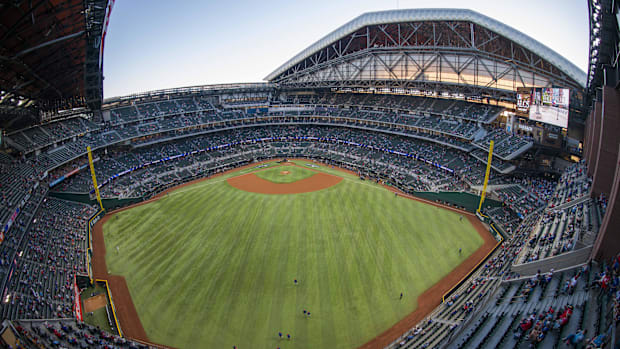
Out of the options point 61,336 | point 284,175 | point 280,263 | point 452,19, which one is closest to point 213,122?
point 284,175

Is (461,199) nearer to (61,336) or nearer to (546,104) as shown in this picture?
(546,104)

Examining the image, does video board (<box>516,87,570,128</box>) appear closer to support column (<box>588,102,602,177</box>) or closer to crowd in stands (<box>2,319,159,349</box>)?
support column (<box>588,102,602,177</box>)

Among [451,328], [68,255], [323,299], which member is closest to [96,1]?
[68,255]

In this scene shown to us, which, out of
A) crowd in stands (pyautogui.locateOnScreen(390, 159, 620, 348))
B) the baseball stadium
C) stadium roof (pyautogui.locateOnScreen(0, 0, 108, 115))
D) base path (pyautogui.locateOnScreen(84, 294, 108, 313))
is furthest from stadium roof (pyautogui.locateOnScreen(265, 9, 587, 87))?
base path (pyautogui.locateOnScreen(84, 294, 108, 313))

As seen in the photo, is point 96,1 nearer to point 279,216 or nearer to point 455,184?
point 279,216

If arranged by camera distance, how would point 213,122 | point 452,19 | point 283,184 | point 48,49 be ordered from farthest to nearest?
point 213,122 < point 283,184 < point 452,19 < point 48,49
